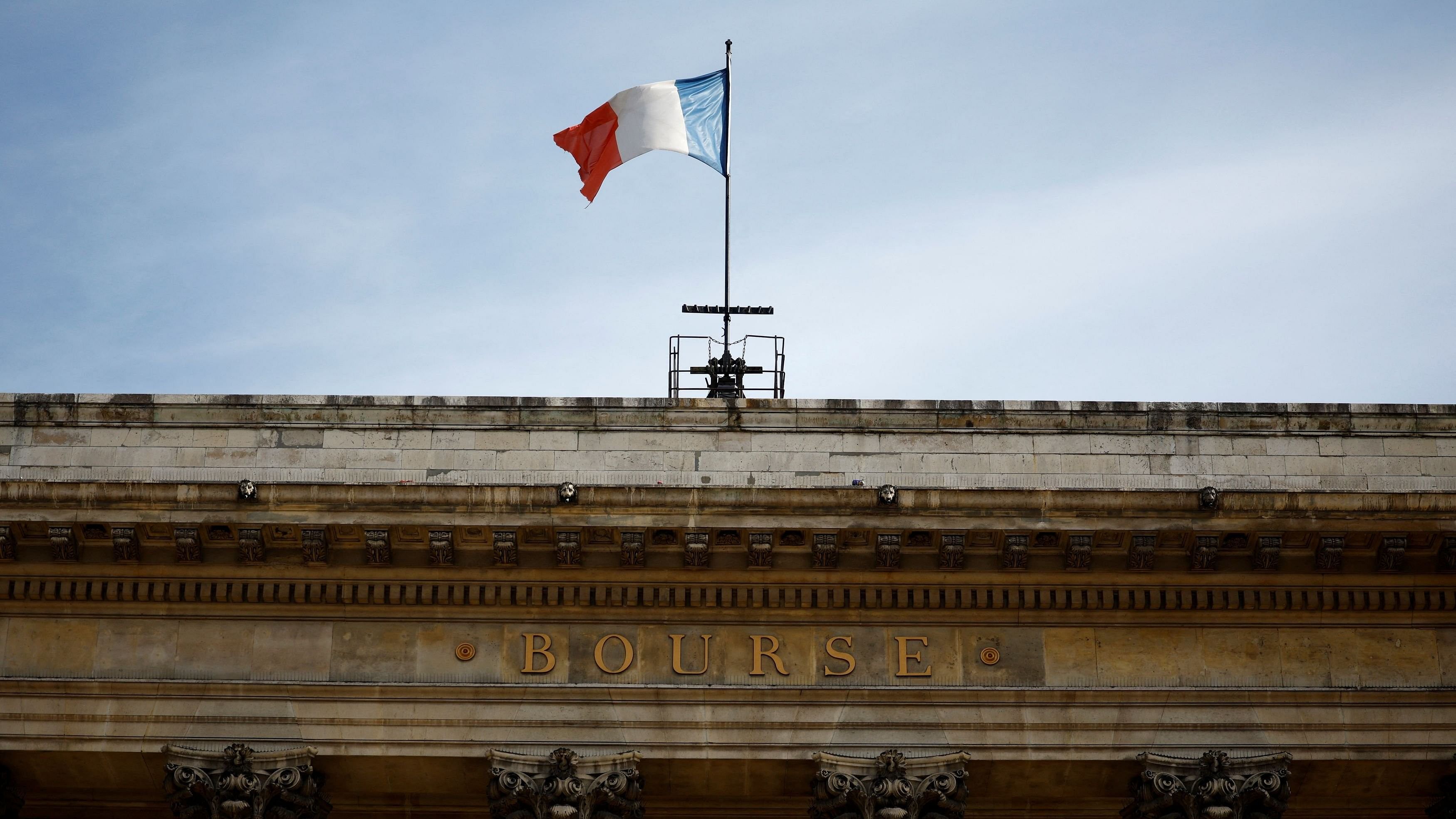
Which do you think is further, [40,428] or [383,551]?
[40,428]

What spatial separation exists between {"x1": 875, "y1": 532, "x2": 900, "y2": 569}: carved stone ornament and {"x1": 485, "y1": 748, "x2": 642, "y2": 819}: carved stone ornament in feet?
12.1

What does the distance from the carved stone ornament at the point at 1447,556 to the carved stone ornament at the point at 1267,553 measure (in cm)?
191

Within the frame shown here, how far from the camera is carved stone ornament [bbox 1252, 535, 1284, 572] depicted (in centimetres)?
2702

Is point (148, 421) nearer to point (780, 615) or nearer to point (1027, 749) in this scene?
point (780, 615)

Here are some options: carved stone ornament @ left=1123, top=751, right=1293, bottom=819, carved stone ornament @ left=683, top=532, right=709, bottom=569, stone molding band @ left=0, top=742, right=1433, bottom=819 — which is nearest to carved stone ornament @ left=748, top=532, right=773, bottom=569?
carved stone ornament @ left=683, top=532, right=709, bottom=569

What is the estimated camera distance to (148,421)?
96.5 ft

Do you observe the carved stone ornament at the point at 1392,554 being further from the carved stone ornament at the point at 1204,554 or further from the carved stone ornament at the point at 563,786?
the carved stone ornament at the point at 563,786

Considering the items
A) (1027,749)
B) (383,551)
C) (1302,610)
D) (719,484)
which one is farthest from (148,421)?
(1302,610)

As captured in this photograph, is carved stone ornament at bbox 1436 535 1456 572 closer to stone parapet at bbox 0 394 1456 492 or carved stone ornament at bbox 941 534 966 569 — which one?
stone parapet at bbox 0 394 1456 492

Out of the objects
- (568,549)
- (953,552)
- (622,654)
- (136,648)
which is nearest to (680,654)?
(622,654)

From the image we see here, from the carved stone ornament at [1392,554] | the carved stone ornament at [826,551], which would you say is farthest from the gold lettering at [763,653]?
the carved stone ornament at [1392,554]

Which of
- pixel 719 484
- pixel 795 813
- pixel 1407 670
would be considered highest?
pixel 719 484

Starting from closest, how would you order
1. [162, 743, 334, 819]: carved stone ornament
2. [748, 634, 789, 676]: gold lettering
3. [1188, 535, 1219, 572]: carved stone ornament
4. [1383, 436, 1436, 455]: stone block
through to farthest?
[162, 743, 334, 819]: carved stone ornament
[1188, 535, 1219, 572]: carved stone ornament
[748, 634, 789, 676]: gold lettering
[1383, 436, 1436, 455]: stone block

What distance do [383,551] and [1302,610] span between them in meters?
11.1
